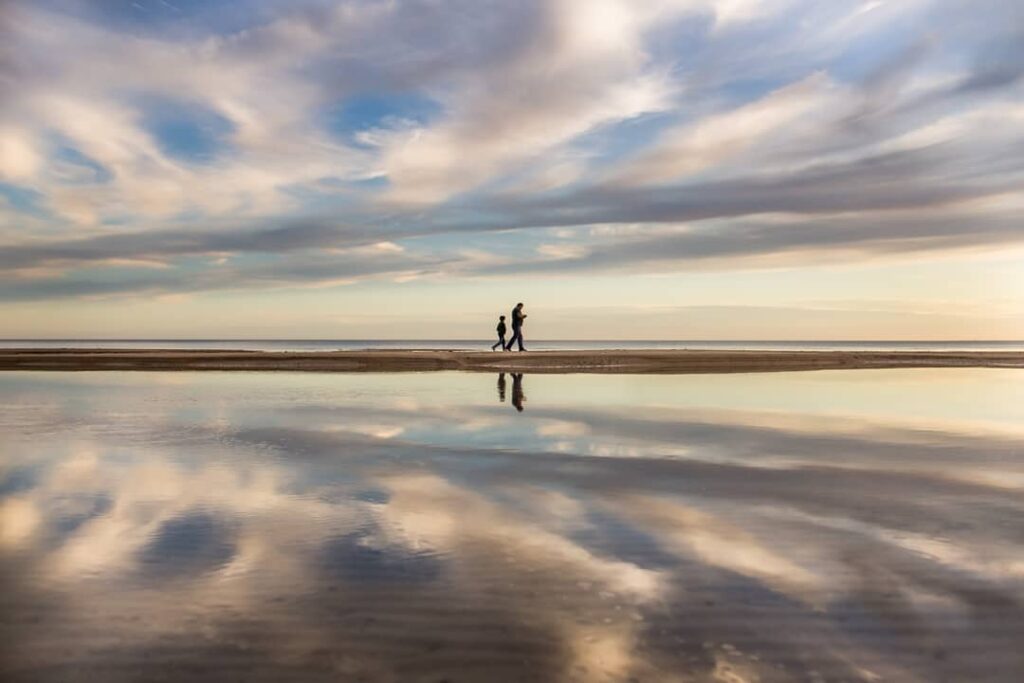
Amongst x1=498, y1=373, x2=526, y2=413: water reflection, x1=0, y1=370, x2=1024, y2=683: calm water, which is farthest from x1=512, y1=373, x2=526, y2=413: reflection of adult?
x1=0, y1=370, x2=1024, y2=683: calm water

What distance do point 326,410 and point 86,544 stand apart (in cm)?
1019

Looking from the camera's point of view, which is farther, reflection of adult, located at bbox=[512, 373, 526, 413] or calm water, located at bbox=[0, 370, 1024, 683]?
reflection of adult, located at bbox=[512, 373, 526, 413]

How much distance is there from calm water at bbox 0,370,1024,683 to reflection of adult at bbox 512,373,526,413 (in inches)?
163

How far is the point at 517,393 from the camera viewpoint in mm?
20594

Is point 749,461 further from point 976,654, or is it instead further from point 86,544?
point 86,544

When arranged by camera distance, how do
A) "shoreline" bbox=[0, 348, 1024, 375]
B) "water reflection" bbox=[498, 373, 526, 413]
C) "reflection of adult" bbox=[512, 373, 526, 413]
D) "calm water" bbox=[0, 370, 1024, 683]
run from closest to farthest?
"calm water" bbox=[0, 370, 1024, 683], "reflection of adult" bbox=[512, 373, 526, 413], "water reflection" bbox=[498, 373, 526, 413], "shoreline" bbox=[0, 348, 1024, 375]

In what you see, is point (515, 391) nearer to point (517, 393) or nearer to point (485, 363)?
point (517, 393)

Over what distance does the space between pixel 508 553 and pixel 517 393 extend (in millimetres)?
14551

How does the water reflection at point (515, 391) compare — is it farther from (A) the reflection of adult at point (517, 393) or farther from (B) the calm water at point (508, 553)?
(B) the calm water at point (508, 553)

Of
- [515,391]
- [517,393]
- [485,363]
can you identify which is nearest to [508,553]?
[517,393]

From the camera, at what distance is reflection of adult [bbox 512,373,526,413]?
1770cm

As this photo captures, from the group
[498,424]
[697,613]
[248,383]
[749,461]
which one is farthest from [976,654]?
[248,383]

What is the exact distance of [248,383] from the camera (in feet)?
78.2

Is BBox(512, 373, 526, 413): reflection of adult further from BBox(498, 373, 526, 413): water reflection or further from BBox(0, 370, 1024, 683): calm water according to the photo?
BBox(0, 370, 1024, 683): calm water
